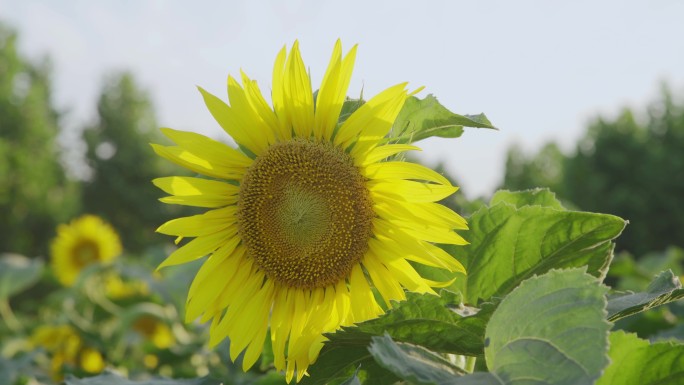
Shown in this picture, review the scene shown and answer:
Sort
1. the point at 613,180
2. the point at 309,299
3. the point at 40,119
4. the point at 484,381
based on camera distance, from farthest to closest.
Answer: the point at 40,119
the point at 613,180
the point at 309,299
the point at 484,381

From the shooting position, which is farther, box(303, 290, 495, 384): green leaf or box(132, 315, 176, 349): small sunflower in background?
box(132, 315, 176, 349): small sunflower in background

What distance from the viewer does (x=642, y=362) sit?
3.18ft

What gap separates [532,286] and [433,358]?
0.16m

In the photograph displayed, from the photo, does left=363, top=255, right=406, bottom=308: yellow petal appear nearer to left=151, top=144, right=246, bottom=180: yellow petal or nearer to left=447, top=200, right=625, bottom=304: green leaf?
left=447, top=200, right=625, bottom=304: green leaf

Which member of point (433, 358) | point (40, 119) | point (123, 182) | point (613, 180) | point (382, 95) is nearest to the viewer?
point (433, 358)

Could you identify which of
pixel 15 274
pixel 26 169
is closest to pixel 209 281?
pixel 15 274

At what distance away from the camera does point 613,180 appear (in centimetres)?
2425

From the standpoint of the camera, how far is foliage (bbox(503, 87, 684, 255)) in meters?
22.9

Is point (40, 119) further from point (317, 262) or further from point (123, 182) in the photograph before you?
point (317, 262)

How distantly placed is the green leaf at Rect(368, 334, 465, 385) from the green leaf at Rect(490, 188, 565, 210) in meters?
0.56

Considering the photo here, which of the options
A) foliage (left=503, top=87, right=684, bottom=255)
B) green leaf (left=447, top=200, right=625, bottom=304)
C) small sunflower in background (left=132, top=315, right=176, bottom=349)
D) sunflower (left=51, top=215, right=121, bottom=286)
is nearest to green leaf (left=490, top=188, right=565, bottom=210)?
green leaf (left=447, top=200, right=625, bottom=304)

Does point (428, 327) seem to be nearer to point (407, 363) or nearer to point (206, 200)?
point (407, 363)

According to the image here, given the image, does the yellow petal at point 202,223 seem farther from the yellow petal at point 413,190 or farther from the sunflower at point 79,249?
the sunflower at point 79,249

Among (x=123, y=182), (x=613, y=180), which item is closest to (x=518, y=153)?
(x=613, y=180)
